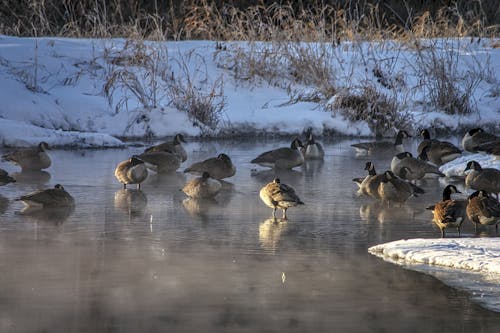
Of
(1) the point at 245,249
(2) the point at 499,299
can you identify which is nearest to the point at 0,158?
(1) the point at 245,249

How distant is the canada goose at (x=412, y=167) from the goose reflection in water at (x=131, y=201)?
3.69 metres

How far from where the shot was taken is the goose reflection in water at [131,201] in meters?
11.2

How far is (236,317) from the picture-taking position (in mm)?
6648

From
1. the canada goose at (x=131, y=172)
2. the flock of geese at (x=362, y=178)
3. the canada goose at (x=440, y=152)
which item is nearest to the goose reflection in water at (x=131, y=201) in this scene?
the canada goose at (x=131, y=172)

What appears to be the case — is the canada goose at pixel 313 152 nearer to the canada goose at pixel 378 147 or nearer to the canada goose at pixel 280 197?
the canada goose at pixel 378 147

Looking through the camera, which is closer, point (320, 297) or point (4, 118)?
point (320, 297)

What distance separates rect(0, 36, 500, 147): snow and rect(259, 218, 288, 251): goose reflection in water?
7593mm

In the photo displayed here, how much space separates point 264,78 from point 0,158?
345 inches

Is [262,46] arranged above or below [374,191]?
above

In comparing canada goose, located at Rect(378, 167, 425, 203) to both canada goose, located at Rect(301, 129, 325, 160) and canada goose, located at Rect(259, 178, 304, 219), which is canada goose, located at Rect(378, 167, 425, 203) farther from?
canada goose, located at Rect(301, 129, 325, 160)

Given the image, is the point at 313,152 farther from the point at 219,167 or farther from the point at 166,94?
the point at 166,94

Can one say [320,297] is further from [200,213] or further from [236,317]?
[200,213]

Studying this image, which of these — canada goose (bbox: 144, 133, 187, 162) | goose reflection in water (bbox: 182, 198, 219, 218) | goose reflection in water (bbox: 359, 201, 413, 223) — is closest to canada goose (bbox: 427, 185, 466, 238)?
goose reflection in water (bbox: 359, 201, 413, 223)

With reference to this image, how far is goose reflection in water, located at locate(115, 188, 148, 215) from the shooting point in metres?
11.2
